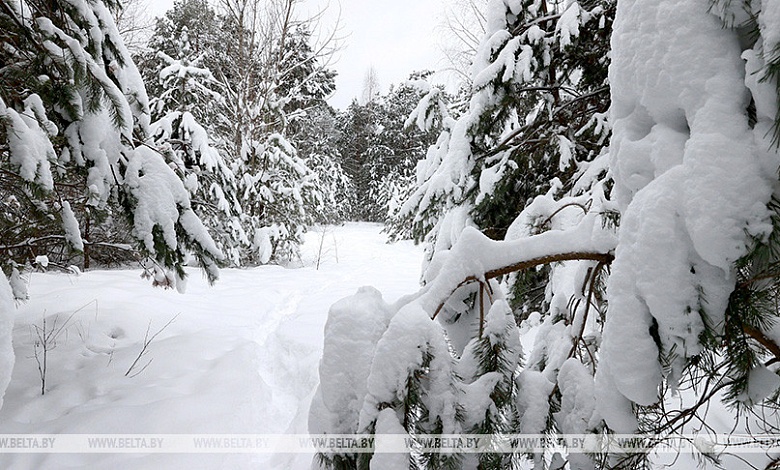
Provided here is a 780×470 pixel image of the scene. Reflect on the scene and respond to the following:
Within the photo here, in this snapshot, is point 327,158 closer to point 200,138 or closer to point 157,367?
point 200,138

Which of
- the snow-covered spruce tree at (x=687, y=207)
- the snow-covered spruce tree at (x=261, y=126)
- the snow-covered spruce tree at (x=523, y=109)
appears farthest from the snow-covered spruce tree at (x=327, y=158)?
the snow-covered spruce tree at (x=687, y=207)

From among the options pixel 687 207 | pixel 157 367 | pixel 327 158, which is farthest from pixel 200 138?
pixel 327 158

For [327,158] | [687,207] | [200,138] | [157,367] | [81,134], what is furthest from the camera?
[327,158]

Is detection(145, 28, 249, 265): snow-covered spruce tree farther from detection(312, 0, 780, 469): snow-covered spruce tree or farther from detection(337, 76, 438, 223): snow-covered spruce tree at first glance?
detection(337, 76, 438, 223): snow-covered spruce tree

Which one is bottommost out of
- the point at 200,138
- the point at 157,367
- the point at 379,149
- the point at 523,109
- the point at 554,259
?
the point at 157,367

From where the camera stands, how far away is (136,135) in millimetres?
3404

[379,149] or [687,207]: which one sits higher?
[687,207]

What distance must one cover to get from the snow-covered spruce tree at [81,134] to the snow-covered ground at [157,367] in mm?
968

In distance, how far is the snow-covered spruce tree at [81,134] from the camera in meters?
2.37

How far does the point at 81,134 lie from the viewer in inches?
108

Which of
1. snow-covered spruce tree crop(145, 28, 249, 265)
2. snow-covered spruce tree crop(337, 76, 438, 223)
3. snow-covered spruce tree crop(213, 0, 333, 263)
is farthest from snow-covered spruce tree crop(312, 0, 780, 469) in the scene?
snow-covered spruce tree crop(337, 76, 438, 223)

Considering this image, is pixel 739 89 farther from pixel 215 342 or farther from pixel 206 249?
pixel 215 342

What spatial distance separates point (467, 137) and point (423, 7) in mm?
11982

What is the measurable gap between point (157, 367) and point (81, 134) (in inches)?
80.3
